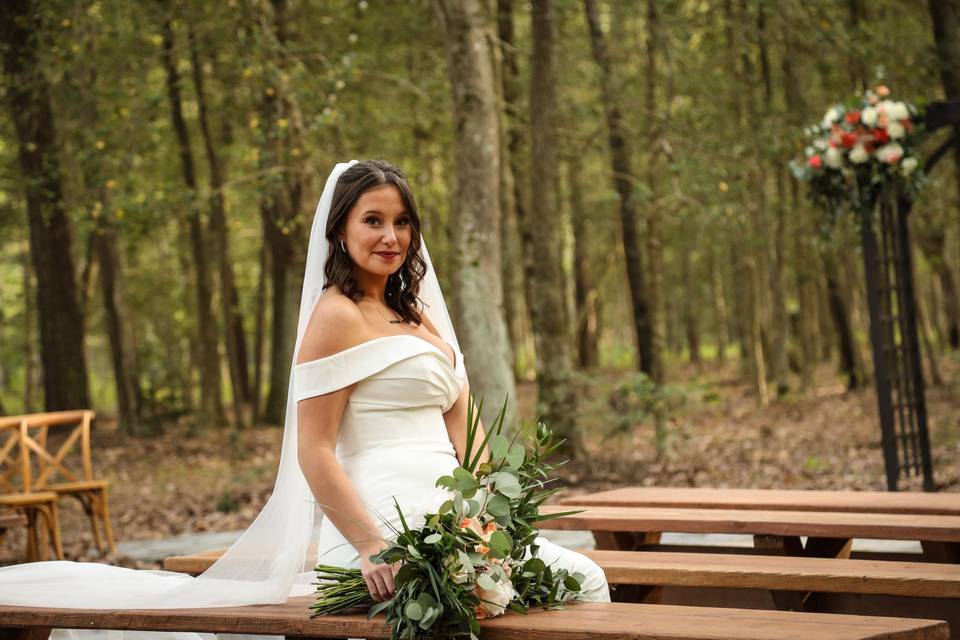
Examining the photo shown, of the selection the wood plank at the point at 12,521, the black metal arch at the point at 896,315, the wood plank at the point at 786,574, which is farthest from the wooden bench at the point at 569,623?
the black metal arch at the point at 896,315

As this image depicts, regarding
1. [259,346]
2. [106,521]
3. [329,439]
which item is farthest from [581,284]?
[329,439]

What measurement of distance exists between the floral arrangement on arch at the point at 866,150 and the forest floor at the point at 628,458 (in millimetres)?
2965

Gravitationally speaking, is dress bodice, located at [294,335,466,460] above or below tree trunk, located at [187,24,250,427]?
below

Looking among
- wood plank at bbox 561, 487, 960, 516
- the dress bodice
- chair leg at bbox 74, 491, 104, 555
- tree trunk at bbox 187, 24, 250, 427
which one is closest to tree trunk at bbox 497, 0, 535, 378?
tree trunk at bbox 187, 24, 250, 427

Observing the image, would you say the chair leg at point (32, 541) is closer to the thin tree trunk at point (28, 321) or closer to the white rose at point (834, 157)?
the white rose at point (834, 157)

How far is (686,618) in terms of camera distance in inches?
120

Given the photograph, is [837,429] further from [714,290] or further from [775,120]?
[714,290]

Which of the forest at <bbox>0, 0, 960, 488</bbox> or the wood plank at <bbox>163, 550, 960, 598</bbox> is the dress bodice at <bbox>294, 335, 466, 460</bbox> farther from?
the forest at <bbox>0, 0, 960, 488</bbox>

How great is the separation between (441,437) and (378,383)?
330 mm

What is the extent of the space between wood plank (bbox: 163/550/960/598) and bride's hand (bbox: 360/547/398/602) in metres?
1.11

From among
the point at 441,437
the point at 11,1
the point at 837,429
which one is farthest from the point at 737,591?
the point at 11,1

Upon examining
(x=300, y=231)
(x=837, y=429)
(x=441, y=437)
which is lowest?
(x=837, y=429)

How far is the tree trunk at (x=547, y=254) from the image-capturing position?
40.2 feet

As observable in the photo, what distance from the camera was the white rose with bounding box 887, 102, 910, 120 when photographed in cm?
870
